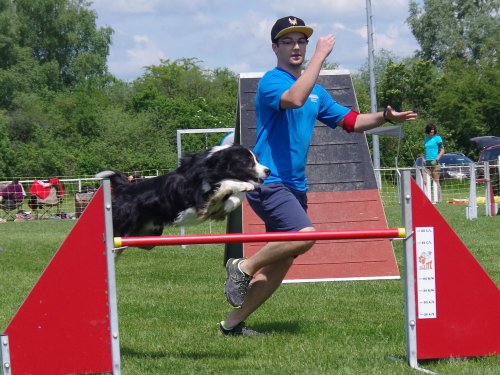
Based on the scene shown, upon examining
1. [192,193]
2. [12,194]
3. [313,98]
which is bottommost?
[12,194]

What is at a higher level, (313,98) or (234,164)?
(313,98)

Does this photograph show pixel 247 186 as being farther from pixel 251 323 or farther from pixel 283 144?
pixel 251 323

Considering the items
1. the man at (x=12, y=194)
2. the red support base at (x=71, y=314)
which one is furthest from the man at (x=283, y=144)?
the man at (x=12, y=194)

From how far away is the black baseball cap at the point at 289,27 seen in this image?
5.01 m

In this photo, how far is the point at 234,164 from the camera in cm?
534

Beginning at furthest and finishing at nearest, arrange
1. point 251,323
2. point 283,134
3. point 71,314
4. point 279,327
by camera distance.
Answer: point 251,323, point 279,327, point 283,134, point 71,314

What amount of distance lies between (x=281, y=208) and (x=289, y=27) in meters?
1.04

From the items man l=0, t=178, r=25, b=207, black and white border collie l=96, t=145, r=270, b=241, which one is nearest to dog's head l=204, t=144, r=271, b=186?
black and white border collie l=96, t=145, r=270, b=241

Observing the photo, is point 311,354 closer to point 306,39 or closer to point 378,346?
point 378,346

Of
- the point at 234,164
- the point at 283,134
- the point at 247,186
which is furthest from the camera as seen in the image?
the point at 234,164

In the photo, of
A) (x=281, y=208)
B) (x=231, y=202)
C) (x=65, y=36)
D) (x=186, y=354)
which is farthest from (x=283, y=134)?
(x=65, y=36)

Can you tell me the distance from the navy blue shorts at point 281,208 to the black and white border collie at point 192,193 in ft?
0.29

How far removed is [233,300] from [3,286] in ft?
11.9

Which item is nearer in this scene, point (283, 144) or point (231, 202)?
point (283, 144)
